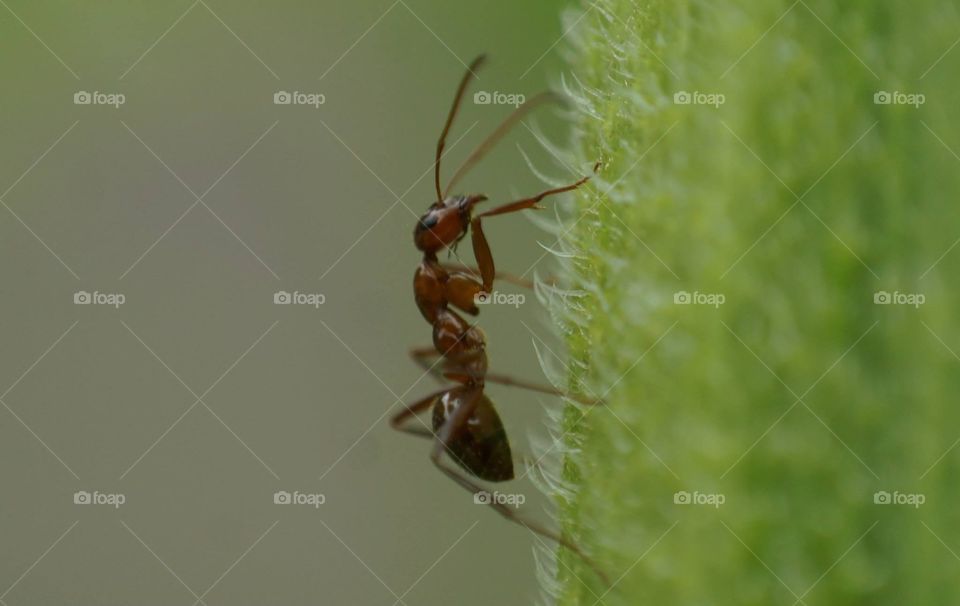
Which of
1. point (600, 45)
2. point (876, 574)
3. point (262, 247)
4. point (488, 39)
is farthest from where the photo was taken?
point (262, 247)

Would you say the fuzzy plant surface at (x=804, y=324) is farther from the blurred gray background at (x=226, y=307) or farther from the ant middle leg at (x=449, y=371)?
the blurred gray background at (x=226, y=307)

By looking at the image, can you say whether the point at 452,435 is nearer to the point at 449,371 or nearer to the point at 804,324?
the point at 449,371

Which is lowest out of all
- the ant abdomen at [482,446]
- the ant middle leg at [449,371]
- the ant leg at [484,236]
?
the ant abdomen at [482,446]

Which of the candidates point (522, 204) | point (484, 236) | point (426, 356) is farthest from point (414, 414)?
point (522, 204)

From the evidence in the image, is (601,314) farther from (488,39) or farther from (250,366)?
(250,366)

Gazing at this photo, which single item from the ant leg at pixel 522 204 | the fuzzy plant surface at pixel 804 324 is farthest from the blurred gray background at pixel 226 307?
the fuzzy plant surface at pixel 804 324

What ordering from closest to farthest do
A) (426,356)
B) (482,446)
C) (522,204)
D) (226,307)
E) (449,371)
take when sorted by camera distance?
1. (522,204)
2. (482,446)
3. (449,371)
4. (426,356)
5. (226,307)

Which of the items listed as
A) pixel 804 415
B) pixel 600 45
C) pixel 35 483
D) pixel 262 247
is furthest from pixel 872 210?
pixel 35 483
